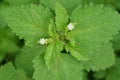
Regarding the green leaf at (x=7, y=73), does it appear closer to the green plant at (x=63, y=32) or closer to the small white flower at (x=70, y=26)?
the green plant at (x=63, y=32)

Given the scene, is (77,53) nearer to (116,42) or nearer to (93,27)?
(93,27)

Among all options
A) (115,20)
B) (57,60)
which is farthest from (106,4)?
(57,60)

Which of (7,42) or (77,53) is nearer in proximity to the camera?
(77,53)

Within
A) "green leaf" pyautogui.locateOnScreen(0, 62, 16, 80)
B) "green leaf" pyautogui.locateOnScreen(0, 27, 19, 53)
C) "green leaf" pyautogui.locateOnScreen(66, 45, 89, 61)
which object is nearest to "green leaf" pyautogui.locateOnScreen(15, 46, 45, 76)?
"green leaf" pyautogui.locateOnScreen(0, 27, 19, 53)

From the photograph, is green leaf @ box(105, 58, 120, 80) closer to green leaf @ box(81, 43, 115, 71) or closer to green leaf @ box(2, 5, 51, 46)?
green leaf @ box(81, 43, 115, 71)

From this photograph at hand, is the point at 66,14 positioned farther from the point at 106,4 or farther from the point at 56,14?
the point at 106,4

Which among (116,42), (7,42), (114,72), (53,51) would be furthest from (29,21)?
(114,72)
